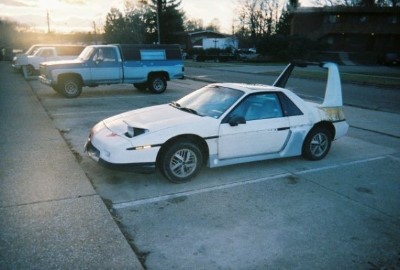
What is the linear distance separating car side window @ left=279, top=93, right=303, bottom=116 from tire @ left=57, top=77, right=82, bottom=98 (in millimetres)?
10476


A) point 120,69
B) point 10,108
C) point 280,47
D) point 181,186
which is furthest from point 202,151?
point 280,47

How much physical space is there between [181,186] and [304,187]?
6.26 feet

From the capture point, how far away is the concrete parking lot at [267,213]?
12.0ft

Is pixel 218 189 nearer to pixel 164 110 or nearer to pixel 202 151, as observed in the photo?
pixel 202 151

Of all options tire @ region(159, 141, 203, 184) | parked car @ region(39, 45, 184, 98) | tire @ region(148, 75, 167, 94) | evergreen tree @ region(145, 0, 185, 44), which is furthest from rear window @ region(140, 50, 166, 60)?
evergreen tree @ region(145, 0, 185, 44)

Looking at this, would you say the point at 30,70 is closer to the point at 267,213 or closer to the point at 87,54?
the point at 87,54

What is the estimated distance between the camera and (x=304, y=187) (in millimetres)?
5504

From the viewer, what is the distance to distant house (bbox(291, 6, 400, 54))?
48.9 m

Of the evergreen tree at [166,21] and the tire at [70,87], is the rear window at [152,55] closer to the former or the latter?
the tire at [70,87]

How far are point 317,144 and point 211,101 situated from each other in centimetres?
222

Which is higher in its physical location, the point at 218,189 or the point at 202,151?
the point at 202,151

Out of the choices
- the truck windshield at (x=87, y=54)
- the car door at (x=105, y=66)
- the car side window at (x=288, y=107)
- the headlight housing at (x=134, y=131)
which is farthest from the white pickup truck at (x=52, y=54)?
the car side window at (x=288, y=107)

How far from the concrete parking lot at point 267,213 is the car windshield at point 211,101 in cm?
104

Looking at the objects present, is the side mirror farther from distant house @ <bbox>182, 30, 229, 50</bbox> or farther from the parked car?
distant house @ <bbox>182, 30, 229, 50</bbox>
